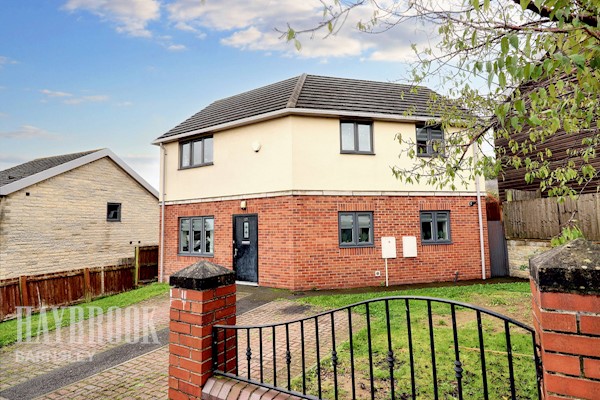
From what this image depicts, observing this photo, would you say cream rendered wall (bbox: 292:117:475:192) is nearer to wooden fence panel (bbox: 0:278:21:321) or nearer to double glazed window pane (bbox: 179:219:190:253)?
double glazed window pane (bbox: 179:219:190:253)

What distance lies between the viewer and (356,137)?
11273mm

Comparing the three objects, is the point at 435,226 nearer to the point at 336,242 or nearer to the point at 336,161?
the point at 336,242

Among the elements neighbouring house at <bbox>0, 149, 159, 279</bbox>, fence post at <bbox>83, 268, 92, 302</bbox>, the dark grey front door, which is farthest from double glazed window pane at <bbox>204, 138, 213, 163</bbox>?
neighbouring house at <bbox>0, 149, 159, 279</bbox>

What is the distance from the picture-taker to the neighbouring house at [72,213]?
14078 millimetres

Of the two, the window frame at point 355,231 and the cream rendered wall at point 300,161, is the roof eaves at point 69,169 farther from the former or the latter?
the window frame at point 355,231

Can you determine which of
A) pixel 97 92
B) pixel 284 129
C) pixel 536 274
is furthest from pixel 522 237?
pixel 97 92

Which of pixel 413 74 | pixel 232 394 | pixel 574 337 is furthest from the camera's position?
pixel 413 74

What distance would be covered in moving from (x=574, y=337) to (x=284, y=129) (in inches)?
385

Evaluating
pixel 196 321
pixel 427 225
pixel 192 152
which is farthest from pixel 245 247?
pixel 196 321

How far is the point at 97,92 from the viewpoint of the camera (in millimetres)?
16219

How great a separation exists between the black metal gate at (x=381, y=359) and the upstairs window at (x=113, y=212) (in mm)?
15549

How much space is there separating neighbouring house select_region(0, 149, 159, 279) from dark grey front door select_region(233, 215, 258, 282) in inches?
351

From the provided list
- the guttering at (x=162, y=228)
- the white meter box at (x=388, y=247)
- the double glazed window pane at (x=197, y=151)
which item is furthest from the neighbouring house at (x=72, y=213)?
the white meter box at (x=388, y=247)

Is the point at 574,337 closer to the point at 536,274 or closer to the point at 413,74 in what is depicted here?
the point at 536,274
